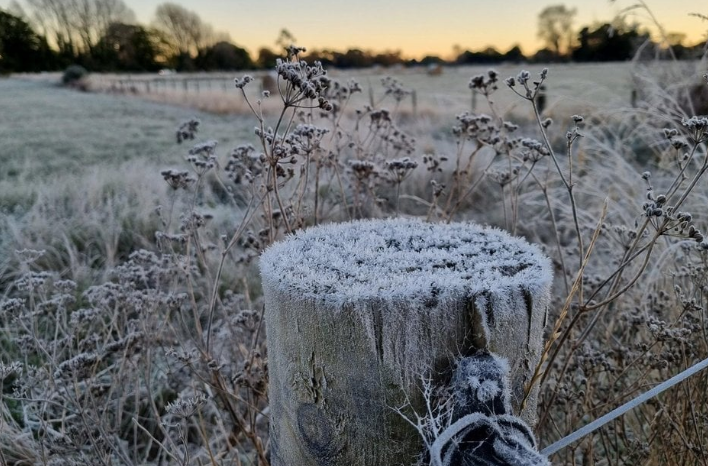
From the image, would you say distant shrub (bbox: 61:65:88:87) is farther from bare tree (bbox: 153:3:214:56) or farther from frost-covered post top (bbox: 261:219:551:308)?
frost-covered post top (bbox: 261:219:551:308)

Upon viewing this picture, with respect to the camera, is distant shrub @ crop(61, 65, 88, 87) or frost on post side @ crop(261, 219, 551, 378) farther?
distant shrub @ crop(61, 65, 88, 87)

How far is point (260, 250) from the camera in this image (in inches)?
96.5

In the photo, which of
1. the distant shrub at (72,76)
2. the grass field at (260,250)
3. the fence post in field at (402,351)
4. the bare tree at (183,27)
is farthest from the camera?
the bare tree at (183,27)

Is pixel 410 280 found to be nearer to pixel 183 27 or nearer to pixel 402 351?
pixel 402 351

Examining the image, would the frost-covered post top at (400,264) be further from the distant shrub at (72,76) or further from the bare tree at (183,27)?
the bare tree at (183,27)

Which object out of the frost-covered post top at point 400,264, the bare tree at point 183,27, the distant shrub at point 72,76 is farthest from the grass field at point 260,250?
the bare tree at point 183,27

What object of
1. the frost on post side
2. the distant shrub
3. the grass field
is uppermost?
the distant shrub

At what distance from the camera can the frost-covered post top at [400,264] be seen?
1.11 metres

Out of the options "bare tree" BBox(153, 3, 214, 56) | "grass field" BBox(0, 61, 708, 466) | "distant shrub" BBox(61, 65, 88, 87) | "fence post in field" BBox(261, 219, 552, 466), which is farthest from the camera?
"bare tree" BBox(153, 3, 214, 56)

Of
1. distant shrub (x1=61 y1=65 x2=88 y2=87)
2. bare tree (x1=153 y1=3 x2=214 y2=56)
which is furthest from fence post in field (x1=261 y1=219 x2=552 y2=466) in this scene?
bare tree (x1=153 y1=3 x2=214 y2=56)

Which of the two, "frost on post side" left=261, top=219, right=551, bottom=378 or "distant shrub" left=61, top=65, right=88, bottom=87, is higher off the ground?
"distant shrub" left=61, top=65, right=88, bottom=87

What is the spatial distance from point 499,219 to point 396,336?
4906mm

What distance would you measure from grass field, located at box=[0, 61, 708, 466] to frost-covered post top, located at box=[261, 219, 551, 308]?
24 cm

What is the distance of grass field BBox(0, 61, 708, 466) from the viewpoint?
6.71ft
